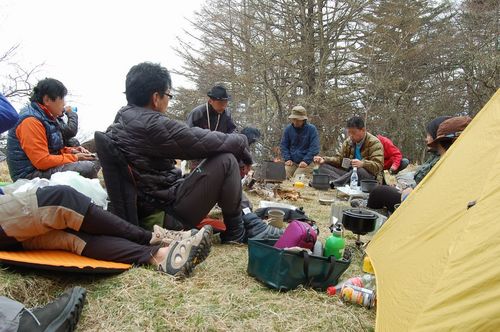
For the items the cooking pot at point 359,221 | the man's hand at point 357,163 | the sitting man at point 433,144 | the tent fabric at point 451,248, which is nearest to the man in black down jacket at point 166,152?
the cooking pot at point 359,221

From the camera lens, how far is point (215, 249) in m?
2.83

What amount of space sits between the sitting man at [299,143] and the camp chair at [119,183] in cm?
454

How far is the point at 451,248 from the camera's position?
136 centimetres

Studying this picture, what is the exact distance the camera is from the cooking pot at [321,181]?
5984 millimetres

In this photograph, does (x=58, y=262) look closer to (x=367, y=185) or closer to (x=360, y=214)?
(x=360, y=214)

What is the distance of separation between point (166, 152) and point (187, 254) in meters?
0.76

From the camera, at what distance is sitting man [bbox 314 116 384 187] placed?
5.33 meters

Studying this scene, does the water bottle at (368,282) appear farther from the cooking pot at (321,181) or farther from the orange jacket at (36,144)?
the cooking pot at (321,181)

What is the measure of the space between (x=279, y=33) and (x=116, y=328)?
35.7 feet

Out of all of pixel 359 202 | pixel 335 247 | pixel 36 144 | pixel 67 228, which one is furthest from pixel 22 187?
pixel 359 202

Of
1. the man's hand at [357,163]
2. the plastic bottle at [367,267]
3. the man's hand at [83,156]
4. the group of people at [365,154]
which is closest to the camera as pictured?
the plastic bottle at [367,267]

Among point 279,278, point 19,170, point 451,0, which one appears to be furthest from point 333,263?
point 451,0

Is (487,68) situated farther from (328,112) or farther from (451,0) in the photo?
(328,112)

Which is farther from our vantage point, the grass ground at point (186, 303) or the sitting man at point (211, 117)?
the sitting man at point (211, 117)
